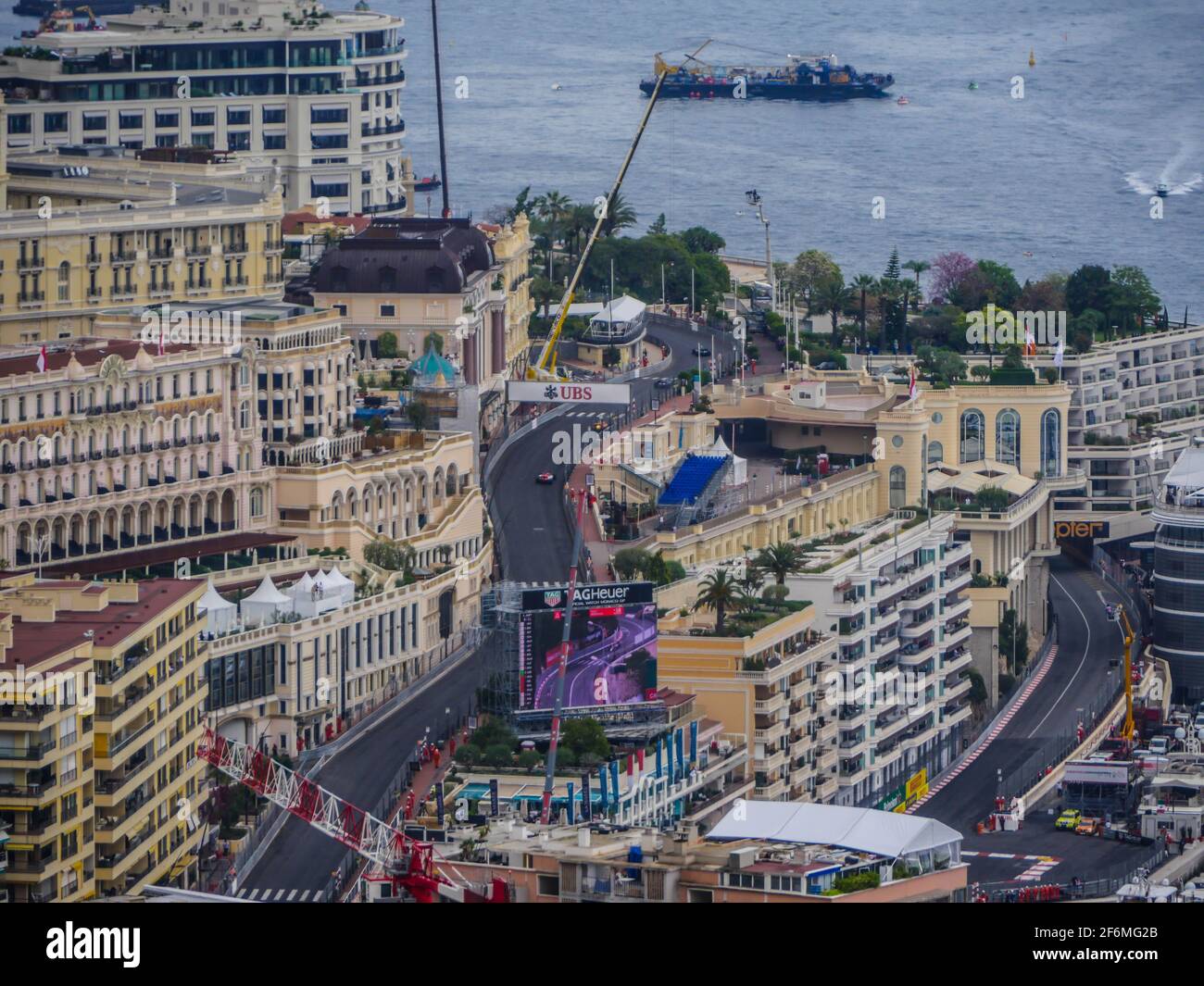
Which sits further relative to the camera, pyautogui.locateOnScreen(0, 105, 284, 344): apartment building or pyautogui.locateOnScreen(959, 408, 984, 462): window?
pyautogui.locateOnScreen(959, 408, 984, 462): window

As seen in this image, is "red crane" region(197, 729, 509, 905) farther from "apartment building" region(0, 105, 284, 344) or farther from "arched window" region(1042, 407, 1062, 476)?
"arched window" region(1042, 407, 1062, 476)

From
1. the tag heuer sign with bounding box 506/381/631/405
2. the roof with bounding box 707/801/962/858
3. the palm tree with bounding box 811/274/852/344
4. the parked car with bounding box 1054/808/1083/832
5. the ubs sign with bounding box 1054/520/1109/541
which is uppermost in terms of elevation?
the palm tree with bounding box 811/274/852/344

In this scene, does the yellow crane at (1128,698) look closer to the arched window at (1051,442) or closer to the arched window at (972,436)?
the arched window at (972,436)

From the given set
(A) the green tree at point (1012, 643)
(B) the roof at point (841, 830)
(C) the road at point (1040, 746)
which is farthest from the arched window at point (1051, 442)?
(B) the roof at point (841, 830)

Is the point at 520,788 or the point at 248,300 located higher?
the point at 248,300

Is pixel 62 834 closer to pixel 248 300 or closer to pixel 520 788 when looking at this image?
pixel 520 788

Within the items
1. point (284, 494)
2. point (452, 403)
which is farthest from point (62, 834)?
point (452, 403)

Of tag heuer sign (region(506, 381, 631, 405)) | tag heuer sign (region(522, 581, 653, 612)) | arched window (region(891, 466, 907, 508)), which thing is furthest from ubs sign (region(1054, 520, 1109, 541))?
tag heuer sign (region(522, 581, 653, 612))
